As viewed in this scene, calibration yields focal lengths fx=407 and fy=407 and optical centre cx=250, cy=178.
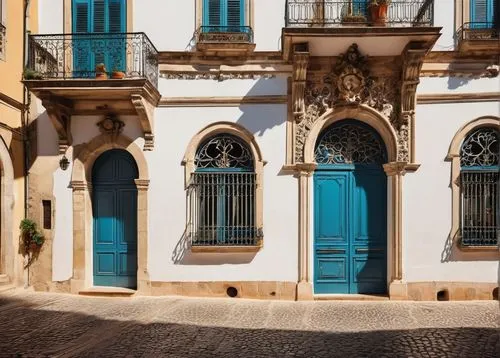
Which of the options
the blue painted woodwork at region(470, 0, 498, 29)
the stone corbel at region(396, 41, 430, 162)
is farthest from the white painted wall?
the blue painted woodwork at region(470, 0, 498, 29)

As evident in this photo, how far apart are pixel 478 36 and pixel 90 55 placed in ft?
25.2

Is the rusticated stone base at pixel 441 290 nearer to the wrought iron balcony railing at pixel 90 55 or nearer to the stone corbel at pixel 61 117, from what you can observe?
the wrought iron balcony railing at pixel 90 55

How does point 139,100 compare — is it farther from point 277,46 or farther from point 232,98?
point 277,46

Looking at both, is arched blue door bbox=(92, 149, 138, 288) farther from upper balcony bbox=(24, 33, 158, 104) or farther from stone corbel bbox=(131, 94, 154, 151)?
upper balcony bbox=(24, 33, 158, 104)

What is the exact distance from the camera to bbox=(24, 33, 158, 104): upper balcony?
24.6 feet

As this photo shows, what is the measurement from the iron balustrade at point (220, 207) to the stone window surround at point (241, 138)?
0.33 ft

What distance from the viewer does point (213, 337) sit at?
5875mm

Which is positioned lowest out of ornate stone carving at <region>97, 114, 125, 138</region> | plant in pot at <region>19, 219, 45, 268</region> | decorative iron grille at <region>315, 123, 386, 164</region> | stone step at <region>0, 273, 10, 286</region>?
stone step at <region>0, 273, 10, 286</region>

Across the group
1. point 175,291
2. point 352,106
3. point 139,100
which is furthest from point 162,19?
point 175,291

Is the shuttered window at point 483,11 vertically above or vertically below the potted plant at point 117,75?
above

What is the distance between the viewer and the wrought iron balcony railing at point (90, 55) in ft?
26.2

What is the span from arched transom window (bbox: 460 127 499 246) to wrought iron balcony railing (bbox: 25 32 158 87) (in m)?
6.41

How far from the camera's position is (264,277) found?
8039 mm

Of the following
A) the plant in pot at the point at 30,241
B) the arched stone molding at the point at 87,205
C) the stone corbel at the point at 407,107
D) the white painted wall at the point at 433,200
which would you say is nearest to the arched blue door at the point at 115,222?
the arched stone molding at the point at 87,205
